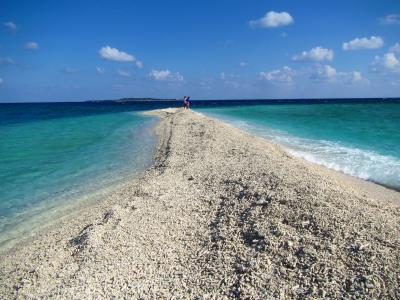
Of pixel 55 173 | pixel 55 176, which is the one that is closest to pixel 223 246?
pixel 55 176

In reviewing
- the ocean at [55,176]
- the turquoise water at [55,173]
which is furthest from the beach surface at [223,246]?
the turquoise water at [55,173]

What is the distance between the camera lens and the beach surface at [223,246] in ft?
16.1

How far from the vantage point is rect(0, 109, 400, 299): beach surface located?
4.92 meters

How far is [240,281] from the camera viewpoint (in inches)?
198

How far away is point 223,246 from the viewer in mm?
6133

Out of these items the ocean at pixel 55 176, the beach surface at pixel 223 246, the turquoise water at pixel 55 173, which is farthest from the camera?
the turquoise water at pixel 55 173

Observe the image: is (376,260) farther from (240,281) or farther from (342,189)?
(342,189)

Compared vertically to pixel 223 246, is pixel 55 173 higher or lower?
lower

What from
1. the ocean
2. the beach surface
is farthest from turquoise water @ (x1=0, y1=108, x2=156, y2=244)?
the beach surface

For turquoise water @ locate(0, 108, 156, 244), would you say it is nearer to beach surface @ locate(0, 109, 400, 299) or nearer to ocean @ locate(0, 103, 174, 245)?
ocean @ locate(0, 103, 174, 245)

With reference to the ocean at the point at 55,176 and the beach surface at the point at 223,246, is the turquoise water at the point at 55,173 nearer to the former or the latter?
the ocean at the point at 55,176

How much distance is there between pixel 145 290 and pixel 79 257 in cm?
189

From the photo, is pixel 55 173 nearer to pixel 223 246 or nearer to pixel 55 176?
pixel 55 176

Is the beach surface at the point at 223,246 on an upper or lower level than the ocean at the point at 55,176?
upper
